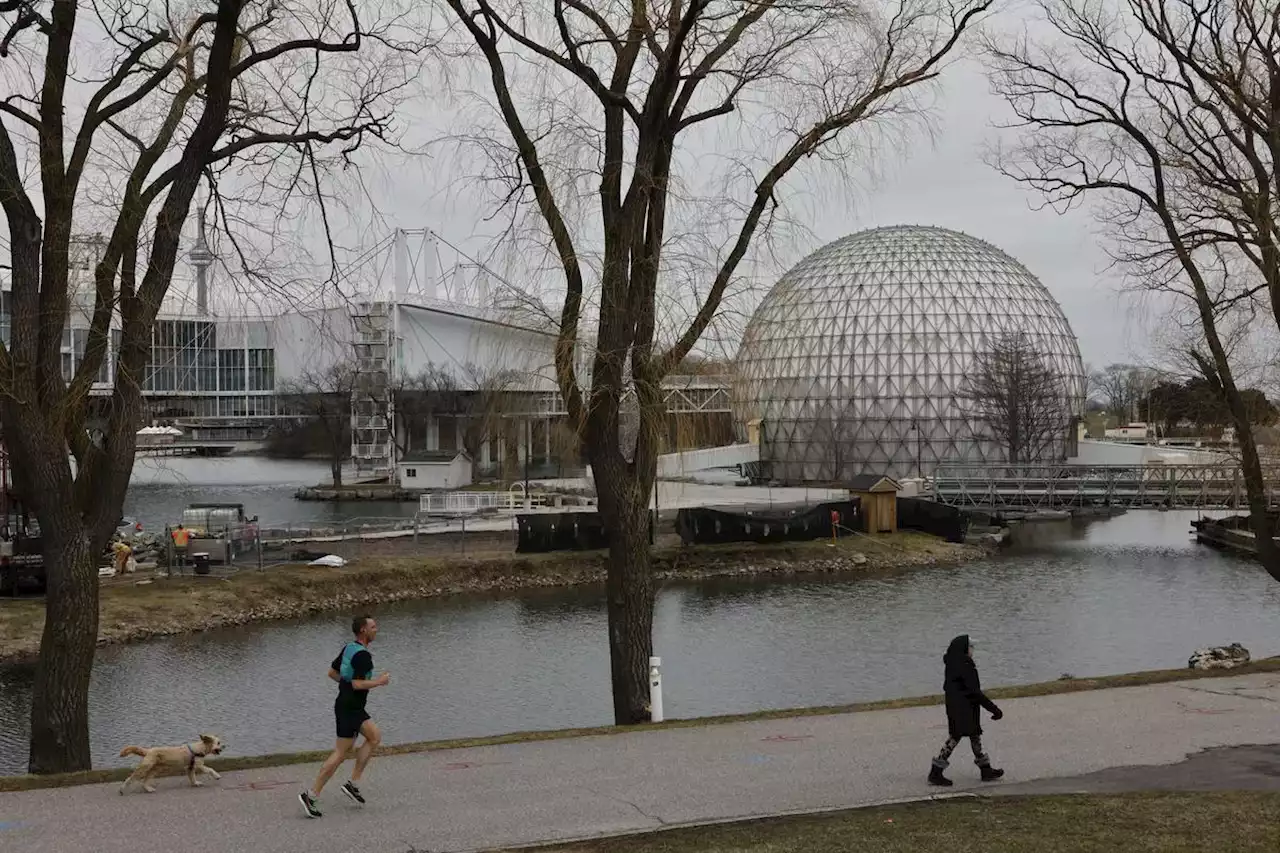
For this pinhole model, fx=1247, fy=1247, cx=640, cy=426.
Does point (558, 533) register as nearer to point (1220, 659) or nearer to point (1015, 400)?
point (1220, 659)

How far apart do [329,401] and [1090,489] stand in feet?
217

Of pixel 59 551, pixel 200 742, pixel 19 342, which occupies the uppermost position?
pixel 19 342

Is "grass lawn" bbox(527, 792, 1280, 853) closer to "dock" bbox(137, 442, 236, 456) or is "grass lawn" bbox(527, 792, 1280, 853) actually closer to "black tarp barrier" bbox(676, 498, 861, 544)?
"black tarp barrier" bbox(676, 498, 861, 544)

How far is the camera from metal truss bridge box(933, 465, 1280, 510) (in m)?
55.5

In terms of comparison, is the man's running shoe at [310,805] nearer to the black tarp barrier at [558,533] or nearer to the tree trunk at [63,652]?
the tree trunk at [63,652]

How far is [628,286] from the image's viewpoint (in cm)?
1350

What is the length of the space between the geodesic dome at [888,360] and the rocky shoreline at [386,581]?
91.4ft

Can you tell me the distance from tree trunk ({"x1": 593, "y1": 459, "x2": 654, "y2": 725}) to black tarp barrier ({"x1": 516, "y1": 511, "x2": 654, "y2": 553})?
91.9ft

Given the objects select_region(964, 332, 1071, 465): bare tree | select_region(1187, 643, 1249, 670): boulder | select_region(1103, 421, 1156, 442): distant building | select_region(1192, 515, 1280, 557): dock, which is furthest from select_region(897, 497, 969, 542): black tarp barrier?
select_region(1103, 421, 1156, 442): distant building

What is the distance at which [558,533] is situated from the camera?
43.1 metres

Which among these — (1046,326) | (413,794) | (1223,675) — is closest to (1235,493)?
(1223,675)

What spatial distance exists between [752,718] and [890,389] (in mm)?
66151

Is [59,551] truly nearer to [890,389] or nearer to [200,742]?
[200,742]

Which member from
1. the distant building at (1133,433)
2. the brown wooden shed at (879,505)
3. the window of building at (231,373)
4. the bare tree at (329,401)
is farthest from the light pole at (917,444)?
the window of building at (231,373)
